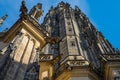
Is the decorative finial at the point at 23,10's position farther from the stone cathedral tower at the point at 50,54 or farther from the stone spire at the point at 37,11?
the stone spire at the point at 37,11

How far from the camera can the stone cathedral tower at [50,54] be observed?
475 inches

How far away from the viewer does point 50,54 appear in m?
23.8

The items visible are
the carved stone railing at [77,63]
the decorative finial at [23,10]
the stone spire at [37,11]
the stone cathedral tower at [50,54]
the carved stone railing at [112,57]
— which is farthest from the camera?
the stone spire at [37,11]

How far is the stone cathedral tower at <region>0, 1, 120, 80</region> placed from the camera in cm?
1205

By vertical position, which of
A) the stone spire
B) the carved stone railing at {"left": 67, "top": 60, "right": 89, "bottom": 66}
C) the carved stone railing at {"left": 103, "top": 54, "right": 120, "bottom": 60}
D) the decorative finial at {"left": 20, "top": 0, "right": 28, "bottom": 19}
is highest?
the stone spire

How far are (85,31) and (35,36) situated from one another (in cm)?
2065

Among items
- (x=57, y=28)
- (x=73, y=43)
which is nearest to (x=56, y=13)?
(x=57, y=28)

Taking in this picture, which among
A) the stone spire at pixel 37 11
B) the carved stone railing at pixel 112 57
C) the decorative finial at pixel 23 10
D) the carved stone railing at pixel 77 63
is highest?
the stone spire at pixel 37 11

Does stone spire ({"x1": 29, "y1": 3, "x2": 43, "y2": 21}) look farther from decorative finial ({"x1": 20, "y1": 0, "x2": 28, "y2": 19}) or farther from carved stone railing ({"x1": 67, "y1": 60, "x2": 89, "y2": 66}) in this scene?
decorative finial ({"x1": 20, "y1": 0, "x2": 28, "y2": 19})

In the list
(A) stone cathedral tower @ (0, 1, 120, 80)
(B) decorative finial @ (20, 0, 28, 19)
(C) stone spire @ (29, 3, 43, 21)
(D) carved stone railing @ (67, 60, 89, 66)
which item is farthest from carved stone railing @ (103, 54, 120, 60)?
(B) decorative finial @ (20, 0, 28, 19)

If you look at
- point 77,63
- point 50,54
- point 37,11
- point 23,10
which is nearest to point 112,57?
point 77,63

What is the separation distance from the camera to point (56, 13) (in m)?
49.2

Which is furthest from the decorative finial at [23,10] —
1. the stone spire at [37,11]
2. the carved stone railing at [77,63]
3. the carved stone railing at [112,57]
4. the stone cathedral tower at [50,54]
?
the stone spire at [37,11]

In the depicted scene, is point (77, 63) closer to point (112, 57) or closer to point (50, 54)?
point (50, 54)
